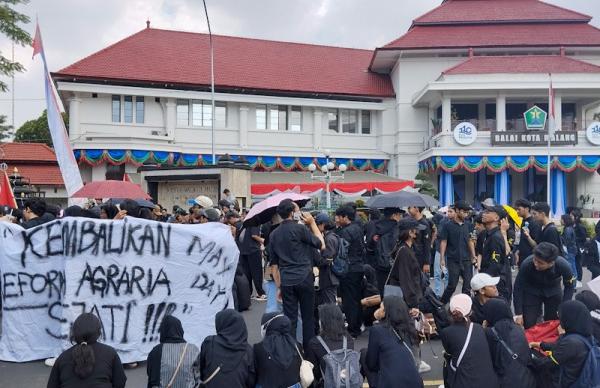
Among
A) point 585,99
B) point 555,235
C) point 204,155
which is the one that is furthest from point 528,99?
point 555,235

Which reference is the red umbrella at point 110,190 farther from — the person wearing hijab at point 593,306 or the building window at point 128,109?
the building window at point 128,109

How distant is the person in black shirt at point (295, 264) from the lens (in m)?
6.78

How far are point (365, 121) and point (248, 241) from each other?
2569 cm

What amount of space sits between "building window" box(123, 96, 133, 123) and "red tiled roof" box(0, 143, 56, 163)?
28.3 feet

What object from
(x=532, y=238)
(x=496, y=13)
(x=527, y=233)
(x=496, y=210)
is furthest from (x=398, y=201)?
(x=496, y=13)

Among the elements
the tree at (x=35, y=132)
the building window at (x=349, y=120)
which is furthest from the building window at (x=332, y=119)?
the tree at (x=35, y=132)

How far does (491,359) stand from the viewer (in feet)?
15.7

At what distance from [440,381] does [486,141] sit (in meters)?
24.9

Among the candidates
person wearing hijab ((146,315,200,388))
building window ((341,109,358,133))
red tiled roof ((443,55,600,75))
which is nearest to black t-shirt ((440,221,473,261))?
person wearing hijab ((146,315,200,388))

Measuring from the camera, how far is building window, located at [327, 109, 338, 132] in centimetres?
3441

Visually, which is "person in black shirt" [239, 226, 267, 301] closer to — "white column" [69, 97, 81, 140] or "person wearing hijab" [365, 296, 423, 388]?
"person wearing hijab" [365, 296, 423, 388]

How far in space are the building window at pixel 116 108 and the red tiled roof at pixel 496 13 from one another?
57.4 ft

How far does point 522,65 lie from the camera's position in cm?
3020

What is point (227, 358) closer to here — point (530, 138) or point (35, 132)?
point (530, 138)
